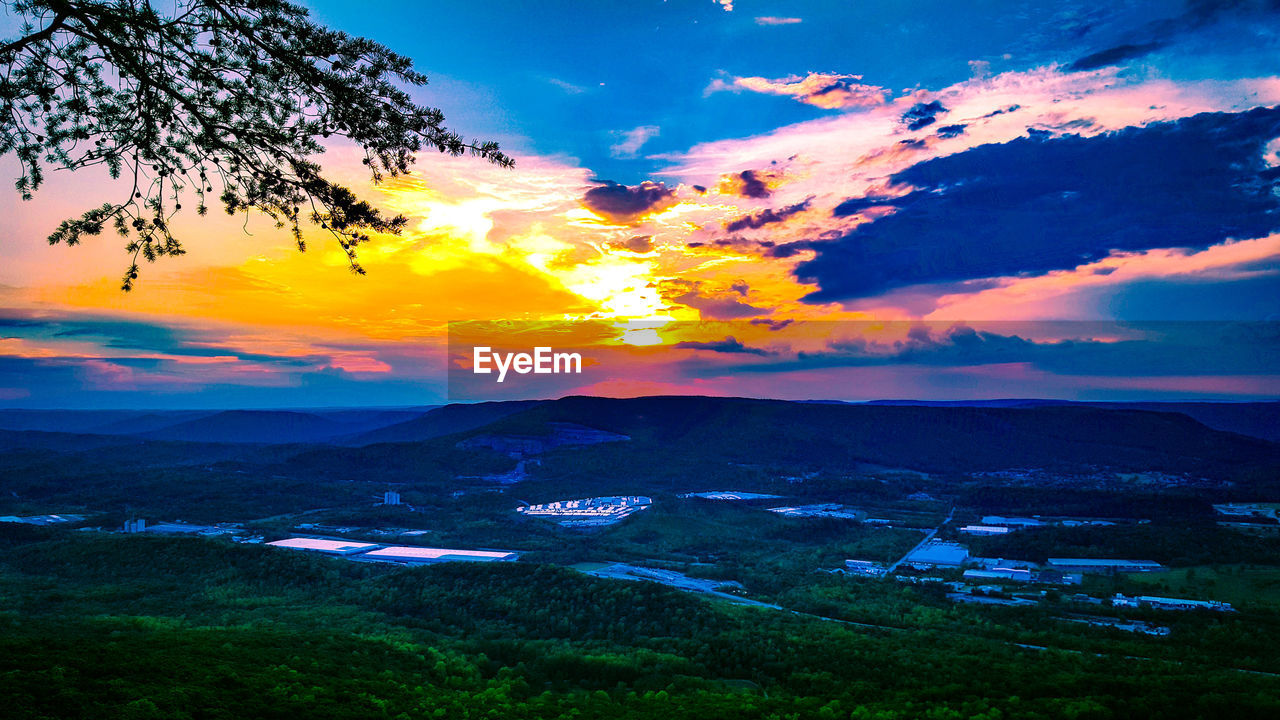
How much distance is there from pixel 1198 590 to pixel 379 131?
9296cm

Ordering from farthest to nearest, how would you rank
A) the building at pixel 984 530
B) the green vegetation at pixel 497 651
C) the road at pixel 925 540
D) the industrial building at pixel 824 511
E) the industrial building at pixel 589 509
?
the industrial building at pixel 824 511 → the industrial building at pixel 589 509 → the building at pixel 984 530 → the road at pixel 925 540 → the green vegetation at pixel 497 651

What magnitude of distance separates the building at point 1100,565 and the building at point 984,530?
19.4 metres

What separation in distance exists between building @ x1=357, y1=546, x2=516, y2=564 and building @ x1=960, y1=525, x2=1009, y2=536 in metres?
75.7

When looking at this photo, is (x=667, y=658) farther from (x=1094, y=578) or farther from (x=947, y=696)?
(x=1094, y=578)

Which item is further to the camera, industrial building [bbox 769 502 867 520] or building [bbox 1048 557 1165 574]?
industrial building [bbox 769 502 867 520]

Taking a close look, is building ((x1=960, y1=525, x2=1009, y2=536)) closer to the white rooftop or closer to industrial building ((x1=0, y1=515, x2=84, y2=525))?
the white rooftop

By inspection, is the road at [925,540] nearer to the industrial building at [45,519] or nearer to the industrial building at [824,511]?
the industrial building at [824,511]

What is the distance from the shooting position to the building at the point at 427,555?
3536 inches

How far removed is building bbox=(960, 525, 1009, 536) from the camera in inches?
4510

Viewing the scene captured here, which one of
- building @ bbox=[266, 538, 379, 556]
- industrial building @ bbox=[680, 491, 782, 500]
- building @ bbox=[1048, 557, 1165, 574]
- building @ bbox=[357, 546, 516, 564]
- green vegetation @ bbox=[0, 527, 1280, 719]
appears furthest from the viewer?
industrial building @ bbox=[680, 491, 782, 500]

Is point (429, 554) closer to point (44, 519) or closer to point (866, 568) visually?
point (866, 568)

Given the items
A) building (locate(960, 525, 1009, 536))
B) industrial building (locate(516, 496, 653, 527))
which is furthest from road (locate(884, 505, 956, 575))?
industrial building (locate(516, 496, 653, 527))

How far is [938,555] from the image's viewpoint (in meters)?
99.1

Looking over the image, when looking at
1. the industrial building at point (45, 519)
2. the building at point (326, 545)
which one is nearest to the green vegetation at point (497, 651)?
the building at point (326, 545)
